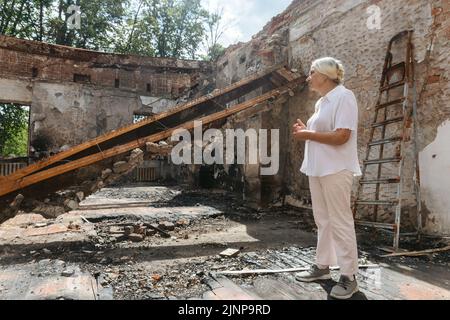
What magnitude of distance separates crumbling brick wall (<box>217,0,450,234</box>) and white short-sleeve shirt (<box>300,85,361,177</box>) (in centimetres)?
220

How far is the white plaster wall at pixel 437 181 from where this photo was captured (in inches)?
148

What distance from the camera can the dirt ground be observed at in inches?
98.3

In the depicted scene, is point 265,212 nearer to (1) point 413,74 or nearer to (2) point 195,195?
(2) point 195,195

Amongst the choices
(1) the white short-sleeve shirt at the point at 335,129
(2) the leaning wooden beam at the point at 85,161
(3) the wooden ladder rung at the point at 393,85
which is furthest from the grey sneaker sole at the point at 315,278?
(3) the wooden ladder rung at the point at 393,85

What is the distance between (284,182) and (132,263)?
440 cm

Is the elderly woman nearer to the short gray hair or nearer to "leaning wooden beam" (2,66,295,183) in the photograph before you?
the short gray hair

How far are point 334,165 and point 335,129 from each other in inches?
10.5

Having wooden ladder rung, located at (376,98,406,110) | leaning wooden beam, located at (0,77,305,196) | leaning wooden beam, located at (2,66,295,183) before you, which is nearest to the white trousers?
wooden ladder rung, located at (376,98,406,110)

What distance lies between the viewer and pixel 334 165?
2.35m

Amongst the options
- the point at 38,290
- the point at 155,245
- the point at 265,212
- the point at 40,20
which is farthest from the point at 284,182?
the point at 40,20

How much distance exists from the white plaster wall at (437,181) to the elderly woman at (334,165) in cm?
206

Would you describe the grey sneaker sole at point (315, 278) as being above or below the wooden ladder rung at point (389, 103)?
below

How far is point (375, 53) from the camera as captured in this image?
16.1ft

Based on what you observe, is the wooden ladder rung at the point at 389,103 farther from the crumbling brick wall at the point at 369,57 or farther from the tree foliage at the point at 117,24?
the tree foliage at the point at 117,24
